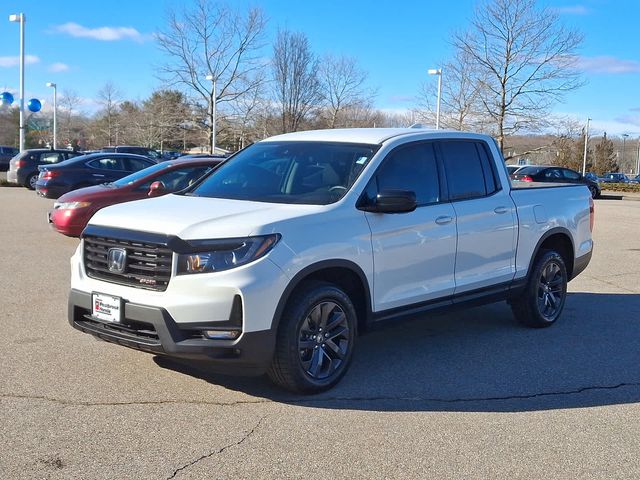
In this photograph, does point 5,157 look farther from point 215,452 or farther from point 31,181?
point 215,452

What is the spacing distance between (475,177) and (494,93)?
26581mm

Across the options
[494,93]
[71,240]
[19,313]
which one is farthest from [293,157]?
[494,93]

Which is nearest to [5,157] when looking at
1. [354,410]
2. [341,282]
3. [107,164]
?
[107,164]

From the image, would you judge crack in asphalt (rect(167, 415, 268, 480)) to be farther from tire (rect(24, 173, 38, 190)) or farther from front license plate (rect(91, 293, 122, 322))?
tire (rect(24, 173, 38, 190))

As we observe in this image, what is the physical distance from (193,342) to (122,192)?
769 centimetres

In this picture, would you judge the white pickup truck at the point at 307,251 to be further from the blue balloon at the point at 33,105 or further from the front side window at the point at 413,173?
the blue balloon at the point at 33,105

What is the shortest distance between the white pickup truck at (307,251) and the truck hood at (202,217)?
0.04ft

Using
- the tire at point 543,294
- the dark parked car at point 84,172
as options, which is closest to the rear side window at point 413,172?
the tire at point 543,294

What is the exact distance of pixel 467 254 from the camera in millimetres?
6129

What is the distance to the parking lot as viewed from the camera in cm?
393

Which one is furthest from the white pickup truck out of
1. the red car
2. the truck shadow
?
the red car

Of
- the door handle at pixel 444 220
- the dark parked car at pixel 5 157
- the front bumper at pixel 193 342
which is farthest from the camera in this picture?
the dark parked car at pixel 5 157

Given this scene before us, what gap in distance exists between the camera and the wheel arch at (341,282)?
4.69 metres

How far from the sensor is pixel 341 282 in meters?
5.34
